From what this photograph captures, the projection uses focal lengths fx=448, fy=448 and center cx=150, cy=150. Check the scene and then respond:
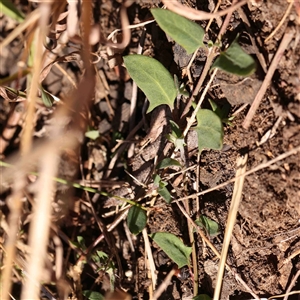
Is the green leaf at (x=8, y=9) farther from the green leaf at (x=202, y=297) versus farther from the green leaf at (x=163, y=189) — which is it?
the green leaf at (x=202, y=297)

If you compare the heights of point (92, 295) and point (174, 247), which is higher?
point (174, 247)

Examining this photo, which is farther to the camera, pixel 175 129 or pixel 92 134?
pixel 92 134

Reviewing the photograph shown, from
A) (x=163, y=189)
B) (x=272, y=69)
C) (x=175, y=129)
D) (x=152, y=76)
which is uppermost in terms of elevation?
(x=272, y=69)

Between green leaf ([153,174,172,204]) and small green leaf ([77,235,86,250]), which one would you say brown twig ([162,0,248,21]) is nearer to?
green leaf ([153,174,172,204])

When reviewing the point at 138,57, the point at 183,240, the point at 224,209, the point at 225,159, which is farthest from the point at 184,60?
the point at 183,240

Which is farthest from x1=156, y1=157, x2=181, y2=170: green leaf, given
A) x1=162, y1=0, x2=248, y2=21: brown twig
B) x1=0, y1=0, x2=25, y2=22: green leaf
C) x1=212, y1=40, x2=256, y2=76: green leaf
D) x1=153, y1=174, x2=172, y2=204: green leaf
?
x1=0, y1=0, x2=25, y2=22: green leaf

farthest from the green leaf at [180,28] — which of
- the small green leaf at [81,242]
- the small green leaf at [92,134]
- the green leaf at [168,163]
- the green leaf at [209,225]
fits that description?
the small green leaf at [81,242]

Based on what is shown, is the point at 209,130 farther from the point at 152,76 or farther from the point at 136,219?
the point at 136,219

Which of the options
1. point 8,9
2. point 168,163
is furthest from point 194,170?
point 8,9
